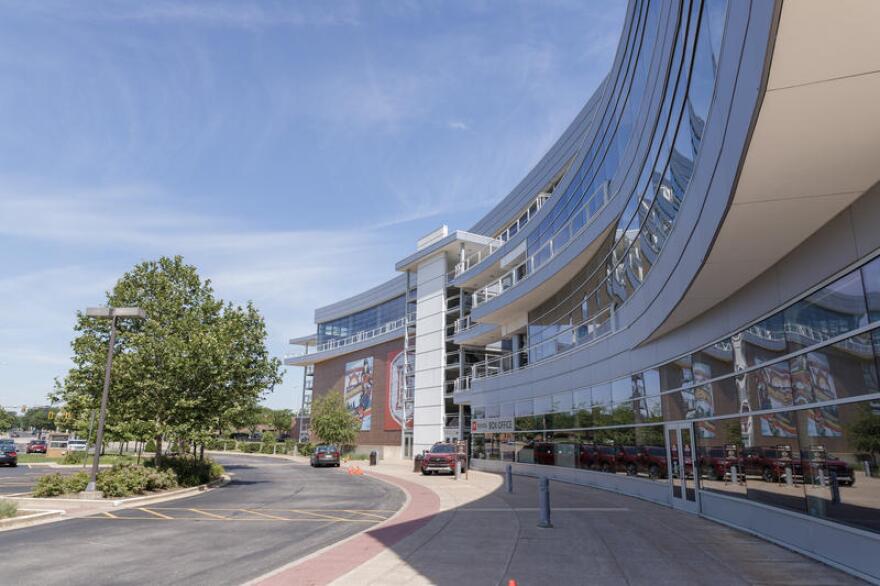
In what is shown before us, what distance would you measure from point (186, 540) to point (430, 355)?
40791 millimetres

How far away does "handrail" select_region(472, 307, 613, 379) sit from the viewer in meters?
23.1

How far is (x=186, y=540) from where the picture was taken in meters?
11.5

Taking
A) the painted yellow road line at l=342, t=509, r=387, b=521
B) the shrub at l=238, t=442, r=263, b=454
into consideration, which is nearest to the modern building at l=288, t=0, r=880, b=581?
the painted yellow road line at l=342, t=509, r=387, b=521

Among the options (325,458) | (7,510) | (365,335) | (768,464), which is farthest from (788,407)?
(365,335)

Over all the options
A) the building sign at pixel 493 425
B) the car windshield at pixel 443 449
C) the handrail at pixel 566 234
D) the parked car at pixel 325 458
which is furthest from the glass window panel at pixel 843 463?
the parked car at pixel 325 458

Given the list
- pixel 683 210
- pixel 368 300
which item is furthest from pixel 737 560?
pixel 368 300

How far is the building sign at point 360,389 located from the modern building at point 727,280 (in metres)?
33.2

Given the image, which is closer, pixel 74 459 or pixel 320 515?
pixel 320 515

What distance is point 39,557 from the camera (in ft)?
32.2

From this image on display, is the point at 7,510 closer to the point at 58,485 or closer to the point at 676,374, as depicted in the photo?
the point at 58,485

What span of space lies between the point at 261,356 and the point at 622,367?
15.4 meters

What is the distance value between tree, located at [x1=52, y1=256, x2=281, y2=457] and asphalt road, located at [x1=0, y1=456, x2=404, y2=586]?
425cm

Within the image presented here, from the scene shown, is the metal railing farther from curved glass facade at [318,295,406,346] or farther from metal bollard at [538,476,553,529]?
metal bollard at [538,476,553,529]

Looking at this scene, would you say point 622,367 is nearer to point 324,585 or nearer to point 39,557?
point 324,585
